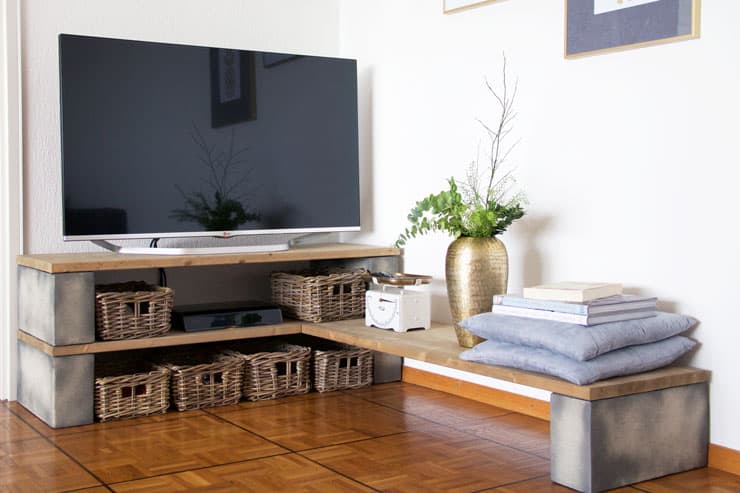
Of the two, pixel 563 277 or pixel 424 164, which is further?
pixel 424 164

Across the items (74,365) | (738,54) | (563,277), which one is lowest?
(74,365)

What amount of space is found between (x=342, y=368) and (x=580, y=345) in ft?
4.68

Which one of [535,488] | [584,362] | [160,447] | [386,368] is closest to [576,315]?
[584,362]

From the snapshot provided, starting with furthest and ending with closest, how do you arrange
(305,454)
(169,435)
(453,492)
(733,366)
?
(169,435) < (305,454) < (733,366) < (453,492)

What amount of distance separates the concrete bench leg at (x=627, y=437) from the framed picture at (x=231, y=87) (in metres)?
1.72

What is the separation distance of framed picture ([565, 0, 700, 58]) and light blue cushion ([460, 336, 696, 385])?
0.89 meters

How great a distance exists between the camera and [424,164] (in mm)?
3650

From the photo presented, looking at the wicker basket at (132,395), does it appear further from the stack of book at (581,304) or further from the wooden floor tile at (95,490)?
the stack of book at (581,304)

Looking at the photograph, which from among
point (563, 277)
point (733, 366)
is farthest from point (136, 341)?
point (733, 366)

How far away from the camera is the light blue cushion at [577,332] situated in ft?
7.80

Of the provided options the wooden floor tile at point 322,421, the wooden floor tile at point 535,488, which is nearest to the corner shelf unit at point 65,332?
the wooden floor tile at point 322,421

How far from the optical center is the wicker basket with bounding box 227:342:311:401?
342 cm

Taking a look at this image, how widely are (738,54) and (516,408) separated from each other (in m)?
1.41

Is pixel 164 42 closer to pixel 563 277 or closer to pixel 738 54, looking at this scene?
pixel 563 277
